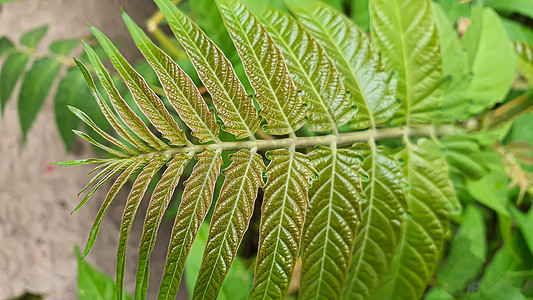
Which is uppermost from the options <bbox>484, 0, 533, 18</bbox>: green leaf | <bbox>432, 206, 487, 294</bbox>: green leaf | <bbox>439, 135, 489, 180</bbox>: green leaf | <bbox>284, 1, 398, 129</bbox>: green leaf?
<bbox>484, 0, 533, 18</bbox>: green leaf

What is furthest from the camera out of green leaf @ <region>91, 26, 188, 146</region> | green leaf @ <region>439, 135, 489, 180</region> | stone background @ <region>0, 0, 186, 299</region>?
stone background @ <region>0, 0, 186, 299</region>

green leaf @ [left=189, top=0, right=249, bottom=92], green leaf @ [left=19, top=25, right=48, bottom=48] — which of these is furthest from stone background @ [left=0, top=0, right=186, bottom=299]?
green leaf @ [left=189, top=0, right=249, bottom=92]

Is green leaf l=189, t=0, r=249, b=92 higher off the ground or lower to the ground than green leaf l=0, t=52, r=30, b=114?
lower

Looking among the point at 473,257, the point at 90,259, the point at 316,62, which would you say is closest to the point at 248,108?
the point at 316,62

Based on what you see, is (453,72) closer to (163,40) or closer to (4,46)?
(163,40)

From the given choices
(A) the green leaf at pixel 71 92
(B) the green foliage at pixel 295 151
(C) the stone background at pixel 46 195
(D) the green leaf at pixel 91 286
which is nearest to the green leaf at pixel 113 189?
(B) the green foliage at pixel 295 151

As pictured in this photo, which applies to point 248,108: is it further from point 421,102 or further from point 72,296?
point 72,296

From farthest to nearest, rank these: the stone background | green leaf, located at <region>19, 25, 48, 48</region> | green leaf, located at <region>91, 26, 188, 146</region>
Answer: the stone background < green leaf, located at <region>19, 25, 48, 48</region> < green leaf, located at <region>91, 26, 188, 146</region>

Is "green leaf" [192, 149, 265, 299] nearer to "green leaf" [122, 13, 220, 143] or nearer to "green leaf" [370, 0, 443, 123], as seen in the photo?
"green leaf" [122, 13, 220, 143]
